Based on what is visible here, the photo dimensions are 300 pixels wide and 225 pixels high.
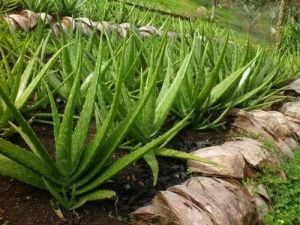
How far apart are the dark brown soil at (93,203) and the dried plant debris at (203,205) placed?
108 mm

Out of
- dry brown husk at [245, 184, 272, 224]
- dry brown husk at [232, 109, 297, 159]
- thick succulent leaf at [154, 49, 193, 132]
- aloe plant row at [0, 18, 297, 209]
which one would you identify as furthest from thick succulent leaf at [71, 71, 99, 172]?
dry brown husk at [232, 109, 297, 159]

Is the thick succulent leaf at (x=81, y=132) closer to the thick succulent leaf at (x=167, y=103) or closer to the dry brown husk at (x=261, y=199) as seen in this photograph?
the thick succulent leaf at (x=167, y=103)

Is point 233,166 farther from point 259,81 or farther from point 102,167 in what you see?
point 259,81

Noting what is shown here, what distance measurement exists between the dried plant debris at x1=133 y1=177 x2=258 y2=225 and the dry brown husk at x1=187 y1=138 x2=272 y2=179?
7cm

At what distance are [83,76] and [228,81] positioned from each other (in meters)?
0.97

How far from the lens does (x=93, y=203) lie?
75.6 inches

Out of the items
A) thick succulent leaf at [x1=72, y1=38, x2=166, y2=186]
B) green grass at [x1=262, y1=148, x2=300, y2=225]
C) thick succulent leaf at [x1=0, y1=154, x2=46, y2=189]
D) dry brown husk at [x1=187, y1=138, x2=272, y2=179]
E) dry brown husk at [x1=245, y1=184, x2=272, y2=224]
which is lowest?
green grass at [x1=262, y1=148, x2=300, y2=225]

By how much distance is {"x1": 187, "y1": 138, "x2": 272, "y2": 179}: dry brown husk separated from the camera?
2388 millimetres

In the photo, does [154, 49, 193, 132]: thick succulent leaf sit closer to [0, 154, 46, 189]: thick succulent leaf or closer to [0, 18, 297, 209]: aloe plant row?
[0, 18, 297, 209]: aloe plant row

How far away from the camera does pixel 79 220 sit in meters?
1.79

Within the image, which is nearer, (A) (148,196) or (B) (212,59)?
(A) (148,196)

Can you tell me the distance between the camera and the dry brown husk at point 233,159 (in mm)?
2388

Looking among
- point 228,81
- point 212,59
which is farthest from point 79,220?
point 212,59

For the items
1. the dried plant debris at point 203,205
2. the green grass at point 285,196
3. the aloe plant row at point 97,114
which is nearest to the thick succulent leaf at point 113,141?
the aloe plant row at point 97,114
